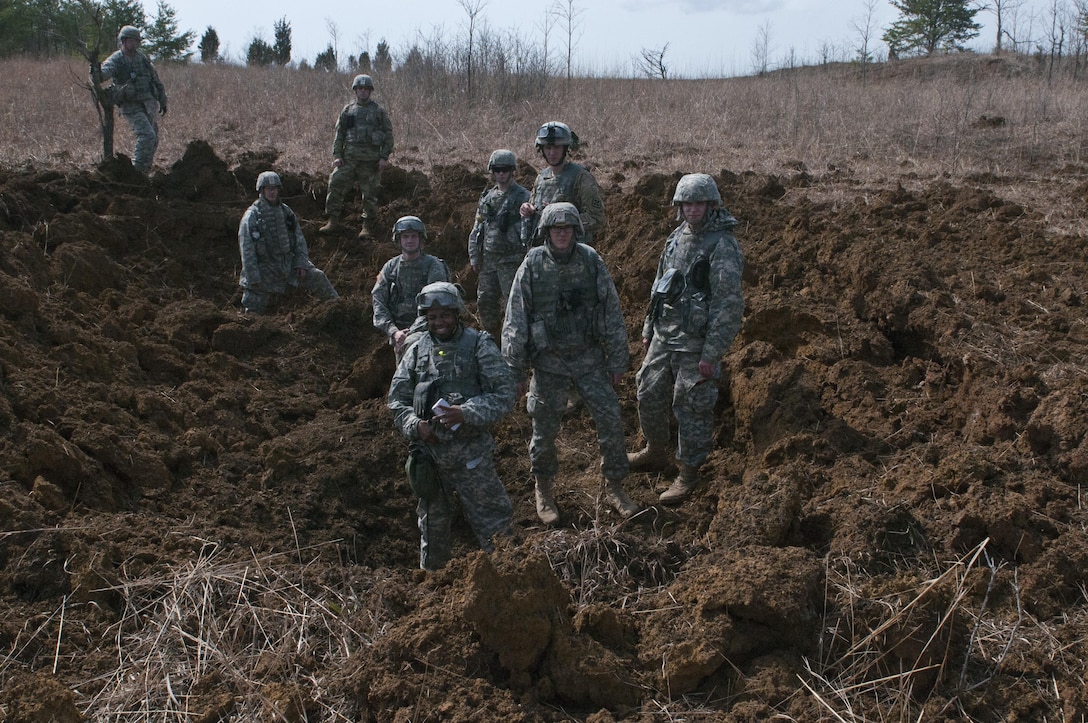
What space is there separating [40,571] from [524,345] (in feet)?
9.73

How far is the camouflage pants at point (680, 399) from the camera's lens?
612 centimetres

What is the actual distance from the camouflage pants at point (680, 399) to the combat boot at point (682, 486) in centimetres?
6

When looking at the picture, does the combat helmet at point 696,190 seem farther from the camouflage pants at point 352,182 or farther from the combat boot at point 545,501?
the camouflage pants at point 352,182

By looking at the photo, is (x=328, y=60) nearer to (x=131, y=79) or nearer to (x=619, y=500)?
(x=131, y=79)

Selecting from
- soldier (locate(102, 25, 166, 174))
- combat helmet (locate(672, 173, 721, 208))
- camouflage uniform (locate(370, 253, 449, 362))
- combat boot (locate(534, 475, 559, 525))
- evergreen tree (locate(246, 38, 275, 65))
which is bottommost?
combat boot (locate(534, 475, 559, 525))

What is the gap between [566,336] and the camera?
5.88 metres

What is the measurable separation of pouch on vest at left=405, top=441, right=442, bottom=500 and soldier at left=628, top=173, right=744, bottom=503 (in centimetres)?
175

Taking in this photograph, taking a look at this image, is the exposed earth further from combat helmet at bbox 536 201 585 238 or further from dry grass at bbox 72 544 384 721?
combat helmet at bbox 536 201 585 238

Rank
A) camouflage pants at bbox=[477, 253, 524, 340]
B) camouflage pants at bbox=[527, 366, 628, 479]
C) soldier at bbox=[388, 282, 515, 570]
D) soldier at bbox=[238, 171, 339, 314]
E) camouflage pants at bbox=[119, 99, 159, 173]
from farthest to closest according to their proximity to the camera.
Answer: camouflage pants at bbox=[119, 99, 159, 173] < soldier at bbox=[238, 171, 339, 314] < camouflage pants at bbox=[477, 253, 524, 340] < camouflage pants at bbox=[527, 366, 628, 479] < soldier at bbox=[388, 282, 515, 570]

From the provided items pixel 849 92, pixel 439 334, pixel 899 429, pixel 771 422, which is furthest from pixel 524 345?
pixel 849 92

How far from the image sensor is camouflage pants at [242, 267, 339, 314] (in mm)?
10031

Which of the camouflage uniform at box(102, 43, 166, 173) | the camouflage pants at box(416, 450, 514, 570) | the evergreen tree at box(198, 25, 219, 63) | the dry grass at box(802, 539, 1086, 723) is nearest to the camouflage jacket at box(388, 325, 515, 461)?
the camouflage pants at box(416, 450, 514, 570)

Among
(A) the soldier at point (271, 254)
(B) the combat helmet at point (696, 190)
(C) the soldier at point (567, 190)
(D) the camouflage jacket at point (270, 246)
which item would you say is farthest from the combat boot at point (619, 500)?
(D) the camouflage jacket at point (270, 246)

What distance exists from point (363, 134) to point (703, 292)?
714 centimetres
